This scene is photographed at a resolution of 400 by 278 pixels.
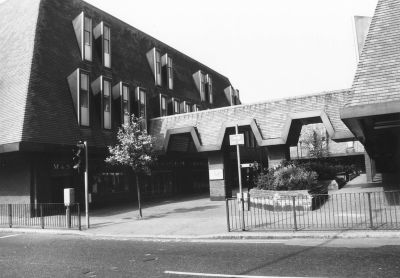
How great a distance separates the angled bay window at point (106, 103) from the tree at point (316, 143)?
106 feet

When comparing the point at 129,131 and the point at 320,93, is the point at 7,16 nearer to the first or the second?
the point at 129,131

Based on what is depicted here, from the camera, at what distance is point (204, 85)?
42875mm

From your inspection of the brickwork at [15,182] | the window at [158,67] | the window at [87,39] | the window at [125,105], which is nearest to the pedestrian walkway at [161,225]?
the brickwork at [15,182]

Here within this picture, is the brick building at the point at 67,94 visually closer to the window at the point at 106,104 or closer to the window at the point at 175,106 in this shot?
the window at the point at 106,104

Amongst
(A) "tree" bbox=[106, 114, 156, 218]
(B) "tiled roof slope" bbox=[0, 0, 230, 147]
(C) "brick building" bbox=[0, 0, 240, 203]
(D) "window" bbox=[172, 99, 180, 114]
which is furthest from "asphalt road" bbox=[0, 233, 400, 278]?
(D) "window" bbox=[172, 99, 180, 114]

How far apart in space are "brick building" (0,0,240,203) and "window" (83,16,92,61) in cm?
7

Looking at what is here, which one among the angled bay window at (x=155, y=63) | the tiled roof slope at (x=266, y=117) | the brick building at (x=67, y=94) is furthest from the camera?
the angled bay window at (x=155, y=63)

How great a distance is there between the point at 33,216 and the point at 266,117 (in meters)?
15.4

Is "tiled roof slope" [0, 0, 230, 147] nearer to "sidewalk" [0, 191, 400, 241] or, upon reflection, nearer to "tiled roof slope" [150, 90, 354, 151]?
"tiled roof slope" [150, 90, 354, 151]

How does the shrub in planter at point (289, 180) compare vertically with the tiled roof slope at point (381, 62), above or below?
below

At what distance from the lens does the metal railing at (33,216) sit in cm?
1770

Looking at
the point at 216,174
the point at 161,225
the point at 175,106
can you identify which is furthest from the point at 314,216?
the point at 175,106

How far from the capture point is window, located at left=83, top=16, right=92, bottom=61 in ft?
86.9

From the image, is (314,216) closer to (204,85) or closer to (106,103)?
(106,103)
